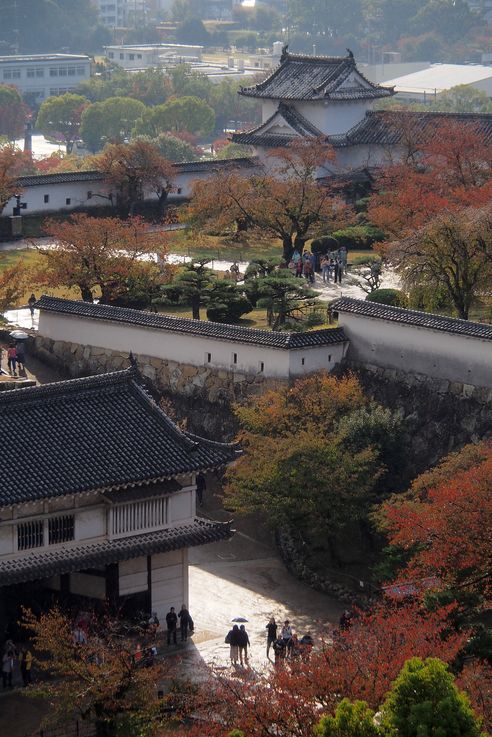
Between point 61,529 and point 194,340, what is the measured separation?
13437 mm

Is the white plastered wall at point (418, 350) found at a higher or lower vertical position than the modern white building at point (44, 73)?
higher

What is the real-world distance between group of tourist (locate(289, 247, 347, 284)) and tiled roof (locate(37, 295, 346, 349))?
7.69 meters

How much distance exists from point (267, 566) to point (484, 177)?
23.4 meters

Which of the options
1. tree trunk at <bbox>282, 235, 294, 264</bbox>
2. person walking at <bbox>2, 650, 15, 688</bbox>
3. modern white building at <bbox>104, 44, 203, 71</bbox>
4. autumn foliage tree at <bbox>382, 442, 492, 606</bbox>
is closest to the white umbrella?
tree trunk at <bbox>282, 235, 294, 264</bbox>

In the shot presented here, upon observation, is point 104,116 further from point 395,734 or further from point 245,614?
point 395,734

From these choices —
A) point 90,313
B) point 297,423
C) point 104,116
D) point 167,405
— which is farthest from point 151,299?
point 104,116

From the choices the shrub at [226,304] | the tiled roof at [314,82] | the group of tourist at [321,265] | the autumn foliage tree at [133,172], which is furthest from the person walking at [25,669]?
the tiled roof at [314,82]

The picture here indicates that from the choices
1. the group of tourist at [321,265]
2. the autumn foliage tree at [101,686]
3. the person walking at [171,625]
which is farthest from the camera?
the group of tourist at [321,265]

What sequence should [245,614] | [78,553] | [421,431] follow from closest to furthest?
1. [78,553]
2. [245,614]
3. [421,431]

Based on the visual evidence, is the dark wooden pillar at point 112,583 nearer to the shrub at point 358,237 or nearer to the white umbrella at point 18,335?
the white umbrella at point 18,335

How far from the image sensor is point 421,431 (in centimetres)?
4225

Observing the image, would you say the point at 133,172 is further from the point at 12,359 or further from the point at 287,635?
the point at 287,635

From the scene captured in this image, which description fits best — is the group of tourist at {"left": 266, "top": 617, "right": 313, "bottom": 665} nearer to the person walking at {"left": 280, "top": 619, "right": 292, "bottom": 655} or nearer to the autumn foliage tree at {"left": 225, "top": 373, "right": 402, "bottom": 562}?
the person walking at {"left": 280, "top": 619, "right": 292, "bottom": 655}

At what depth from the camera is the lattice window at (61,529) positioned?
106ft
